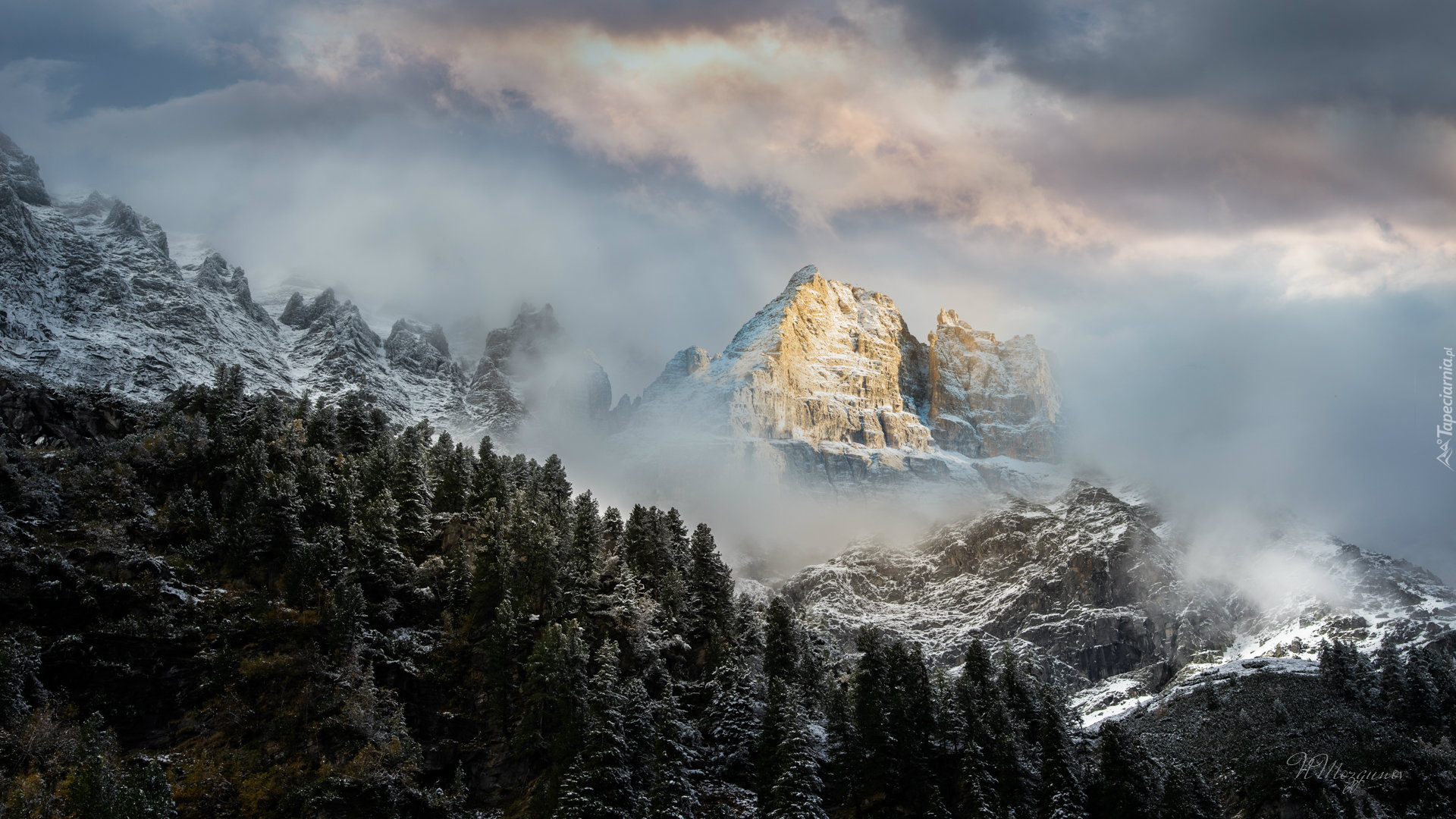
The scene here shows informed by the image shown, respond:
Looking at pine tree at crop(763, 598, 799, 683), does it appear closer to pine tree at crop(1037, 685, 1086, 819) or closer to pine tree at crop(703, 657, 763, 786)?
pine tree at crop(703, 657, 763, 786)

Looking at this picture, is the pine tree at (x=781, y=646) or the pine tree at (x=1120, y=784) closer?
the pine tree at (x=1120, y=784)

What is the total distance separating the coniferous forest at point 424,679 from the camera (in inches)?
2886

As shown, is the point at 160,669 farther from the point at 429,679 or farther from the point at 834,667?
the point at 834,667

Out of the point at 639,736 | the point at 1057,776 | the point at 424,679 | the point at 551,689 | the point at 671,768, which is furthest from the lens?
the point at 424,679

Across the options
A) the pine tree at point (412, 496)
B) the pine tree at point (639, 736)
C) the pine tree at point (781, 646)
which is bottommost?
the pine tree at point (639, 736)

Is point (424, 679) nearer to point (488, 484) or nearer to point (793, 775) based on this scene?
point (488, 484)

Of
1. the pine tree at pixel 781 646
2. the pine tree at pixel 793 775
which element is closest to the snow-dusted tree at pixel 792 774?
the pine tree at pixel 793 775

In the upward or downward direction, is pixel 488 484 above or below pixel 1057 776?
above

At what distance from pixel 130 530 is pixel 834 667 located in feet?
267

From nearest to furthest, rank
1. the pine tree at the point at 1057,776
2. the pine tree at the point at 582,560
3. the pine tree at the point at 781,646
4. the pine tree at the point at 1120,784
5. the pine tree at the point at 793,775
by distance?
the pine tree at the point at 793,775 → the pine tree at the point at 1057,776 → the pine tree at the point at 1120,784 → the pine tree at the point at 781,646 → the pine tree at the point at 582,560

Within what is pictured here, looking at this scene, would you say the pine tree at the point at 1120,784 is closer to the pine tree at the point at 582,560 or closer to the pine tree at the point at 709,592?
the pine tree at the point at 709,592

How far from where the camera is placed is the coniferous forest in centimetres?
7331

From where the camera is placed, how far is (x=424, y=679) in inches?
3583

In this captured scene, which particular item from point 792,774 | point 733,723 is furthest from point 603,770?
point 733,723
